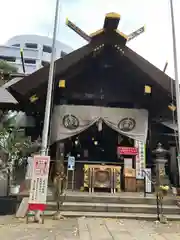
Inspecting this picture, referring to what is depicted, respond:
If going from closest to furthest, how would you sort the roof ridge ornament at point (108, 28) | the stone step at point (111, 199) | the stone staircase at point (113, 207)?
1. the stone staircase at point (113, 207)
2. the stone step at point (111, 199)
3. the roof ridge ornament at point (108, 28)

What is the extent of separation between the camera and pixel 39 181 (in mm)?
6340

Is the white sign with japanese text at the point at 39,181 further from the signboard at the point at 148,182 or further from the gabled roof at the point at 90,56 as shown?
the signboard at the point at 148,182

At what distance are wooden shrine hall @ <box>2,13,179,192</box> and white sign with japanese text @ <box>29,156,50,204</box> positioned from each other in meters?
2.89

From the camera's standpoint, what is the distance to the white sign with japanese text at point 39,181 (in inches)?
246

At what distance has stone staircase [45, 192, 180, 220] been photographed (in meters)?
7.01

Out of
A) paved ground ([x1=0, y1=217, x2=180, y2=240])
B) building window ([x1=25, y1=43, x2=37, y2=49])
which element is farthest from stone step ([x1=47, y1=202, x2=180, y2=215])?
building window ([x1=25, y1=43, x2=37, y2=49])

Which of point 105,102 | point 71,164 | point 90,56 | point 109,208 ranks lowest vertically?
point 109,208

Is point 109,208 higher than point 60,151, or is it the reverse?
point 60,151

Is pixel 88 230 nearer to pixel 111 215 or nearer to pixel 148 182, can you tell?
pixel 111 215

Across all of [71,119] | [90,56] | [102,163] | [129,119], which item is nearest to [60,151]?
[71,119]

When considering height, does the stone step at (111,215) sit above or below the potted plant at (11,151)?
below

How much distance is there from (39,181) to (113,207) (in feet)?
7.78

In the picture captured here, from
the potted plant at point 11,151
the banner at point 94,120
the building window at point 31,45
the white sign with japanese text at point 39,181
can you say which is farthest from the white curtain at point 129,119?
the building window at point 31,45

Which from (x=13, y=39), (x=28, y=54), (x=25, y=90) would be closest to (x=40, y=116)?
(x=25, y=90)
